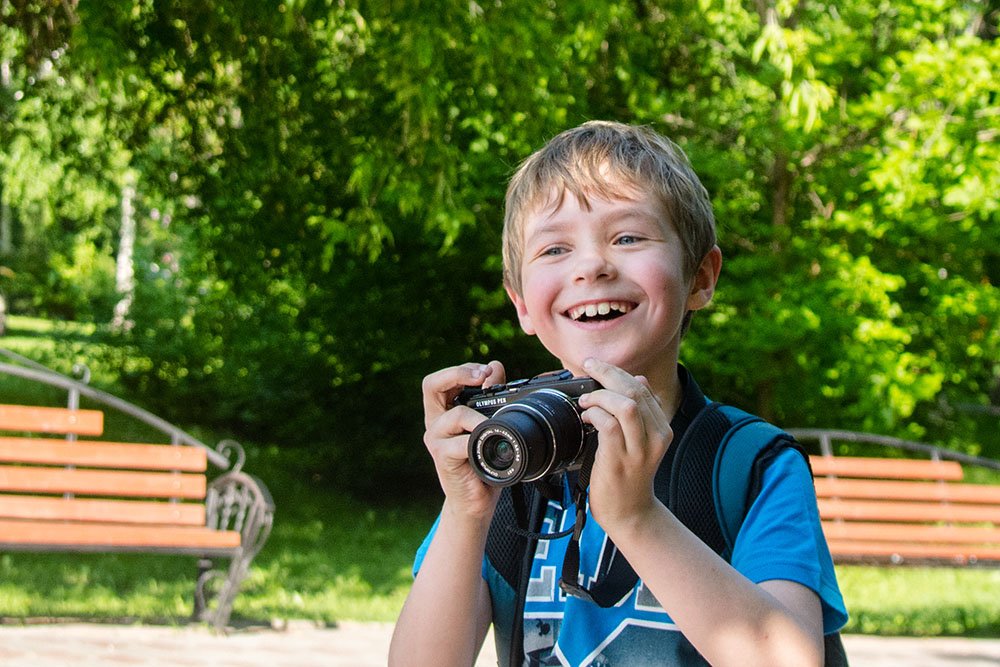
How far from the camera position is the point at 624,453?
130 centimetres

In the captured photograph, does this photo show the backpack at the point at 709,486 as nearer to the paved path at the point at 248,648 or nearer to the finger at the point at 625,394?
the finger at the point at 625,394

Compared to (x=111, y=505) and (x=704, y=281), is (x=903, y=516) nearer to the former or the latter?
(x=111, y=505)

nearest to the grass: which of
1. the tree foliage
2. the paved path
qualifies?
the paved path

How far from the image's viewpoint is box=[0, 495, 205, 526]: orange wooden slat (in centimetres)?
525

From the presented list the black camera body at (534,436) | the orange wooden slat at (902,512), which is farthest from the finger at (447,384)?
the orange wooden slat at (902,512)

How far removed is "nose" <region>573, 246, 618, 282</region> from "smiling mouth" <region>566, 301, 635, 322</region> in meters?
0.04

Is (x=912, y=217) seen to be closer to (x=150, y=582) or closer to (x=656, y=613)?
(x=150, y=582)

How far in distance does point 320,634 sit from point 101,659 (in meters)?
1.16

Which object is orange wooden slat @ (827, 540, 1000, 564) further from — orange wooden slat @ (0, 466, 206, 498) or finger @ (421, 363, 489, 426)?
finger @ (421, 363, 489, 426)

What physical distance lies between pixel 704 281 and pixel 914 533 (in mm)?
5016

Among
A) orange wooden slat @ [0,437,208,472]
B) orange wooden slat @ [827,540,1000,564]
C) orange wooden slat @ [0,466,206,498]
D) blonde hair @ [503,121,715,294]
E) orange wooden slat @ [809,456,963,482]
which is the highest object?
blonde hair @ [503,121,715,294]

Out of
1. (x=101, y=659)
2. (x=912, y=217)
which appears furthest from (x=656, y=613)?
(x=912, y=217)

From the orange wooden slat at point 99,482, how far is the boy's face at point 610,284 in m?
4.24

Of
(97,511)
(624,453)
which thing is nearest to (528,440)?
(624,453)
